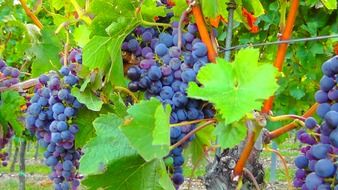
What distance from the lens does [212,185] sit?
1246mm

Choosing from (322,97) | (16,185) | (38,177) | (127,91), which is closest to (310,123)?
(322,97)

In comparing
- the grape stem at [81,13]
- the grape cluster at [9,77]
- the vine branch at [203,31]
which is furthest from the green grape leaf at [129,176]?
the grape cluster at [9,77]

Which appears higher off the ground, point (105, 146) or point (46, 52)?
point (46, 52)

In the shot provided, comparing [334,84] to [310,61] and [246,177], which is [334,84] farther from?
[310,61]

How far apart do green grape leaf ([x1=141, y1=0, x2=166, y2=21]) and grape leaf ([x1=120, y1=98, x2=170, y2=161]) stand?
1.25 feet

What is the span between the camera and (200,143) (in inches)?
55.4

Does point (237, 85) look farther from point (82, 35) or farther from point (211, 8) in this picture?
point (82, 35)

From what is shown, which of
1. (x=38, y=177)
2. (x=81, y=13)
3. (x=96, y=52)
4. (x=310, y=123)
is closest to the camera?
(x=310, y=123)

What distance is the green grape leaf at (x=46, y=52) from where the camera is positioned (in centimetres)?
197

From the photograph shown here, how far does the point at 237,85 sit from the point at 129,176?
344 millimetres

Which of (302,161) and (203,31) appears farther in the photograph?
(203,31)

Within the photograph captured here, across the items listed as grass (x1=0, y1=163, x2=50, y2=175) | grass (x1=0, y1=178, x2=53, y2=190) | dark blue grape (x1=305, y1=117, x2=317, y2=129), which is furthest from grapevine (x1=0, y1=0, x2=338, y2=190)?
grass (x1=0, y1=163, x2=50, y2=175)

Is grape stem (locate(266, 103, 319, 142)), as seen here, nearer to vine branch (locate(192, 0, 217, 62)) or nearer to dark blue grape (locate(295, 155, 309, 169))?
dark blue grape (locate(295, 155, 309, 169))

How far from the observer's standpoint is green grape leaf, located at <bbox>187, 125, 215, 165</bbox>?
1368mm
